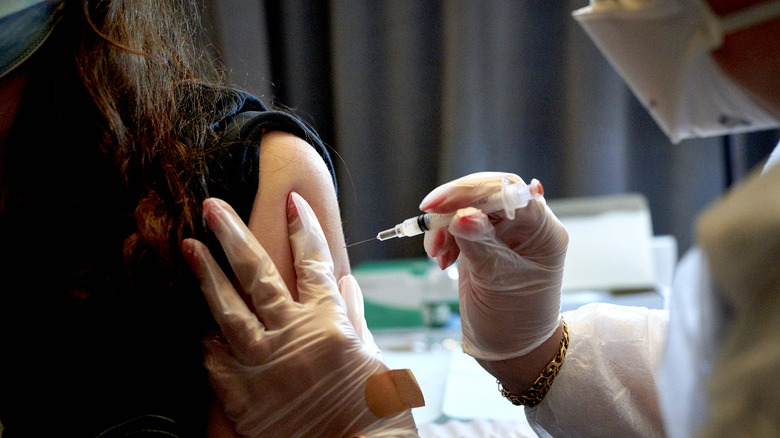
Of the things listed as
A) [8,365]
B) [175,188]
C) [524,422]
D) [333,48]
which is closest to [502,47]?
[333,48]

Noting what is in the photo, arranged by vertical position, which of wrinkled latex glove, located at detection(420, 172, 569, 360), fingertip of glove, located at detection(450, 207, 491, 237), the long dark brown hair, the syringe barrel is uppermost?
the long dark brown hair

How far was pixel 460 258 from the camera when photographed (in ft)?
3.28

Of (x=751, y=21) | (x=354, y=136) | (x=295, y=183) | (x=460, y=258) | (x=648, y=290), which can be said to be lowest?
(x=648, y=290)

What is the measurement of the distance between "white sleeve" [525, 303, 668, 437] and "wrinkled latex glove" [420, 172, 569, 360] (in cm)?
7

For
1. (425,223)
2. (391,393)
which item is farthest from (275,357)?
(425,223)

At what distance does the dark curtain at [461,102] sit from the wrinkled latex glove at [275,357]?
1665 mm

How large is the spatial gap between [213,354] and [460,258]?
1.28 feet

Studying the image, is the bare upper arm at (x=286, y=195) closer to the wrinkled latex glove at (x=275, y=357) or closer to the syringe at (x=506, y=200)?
the wrinkled latex glove at (x=275, y=357)

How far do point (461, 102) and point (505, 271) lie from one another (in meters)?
1.64

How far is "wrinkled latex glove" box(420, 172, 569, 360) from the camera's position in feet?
3.01

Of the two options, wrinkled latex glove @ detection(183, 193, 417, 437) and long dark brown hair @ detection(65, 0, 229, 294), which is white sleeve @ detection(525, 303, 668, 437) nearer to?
wrinkled latex glove @ detection(183, 193, 417, 437)

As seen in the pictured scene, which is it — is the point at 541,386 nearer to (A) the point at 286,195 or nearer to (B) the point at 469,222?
(B) the point at 469,222

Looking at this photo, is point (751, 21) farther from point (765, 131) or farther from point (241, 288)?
point (765, 131)

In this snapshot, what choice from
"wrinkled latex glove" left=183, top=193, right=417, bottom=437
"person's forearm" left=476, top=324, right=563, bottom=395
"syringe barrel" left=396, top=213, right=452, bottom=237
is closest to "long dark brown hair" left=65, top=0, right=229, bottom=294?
"wrinkled latex glove" left=183, top=193, right=417, bottom=437
